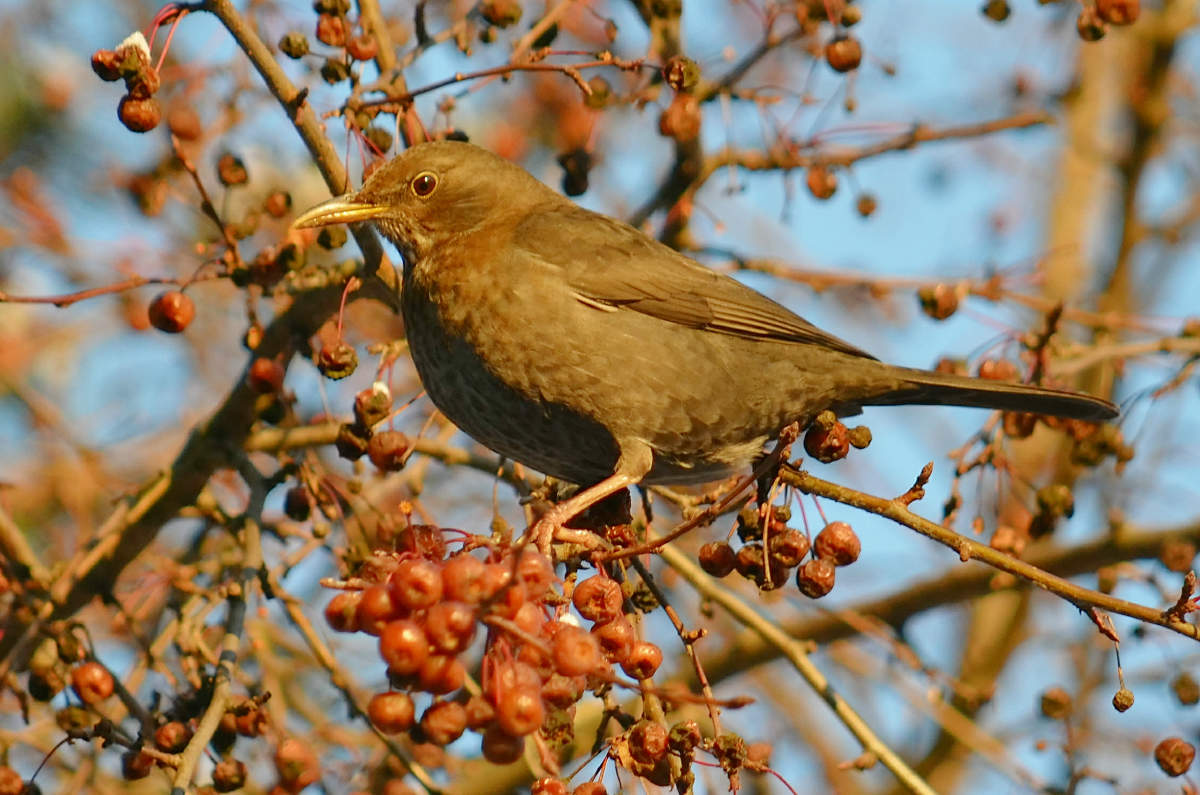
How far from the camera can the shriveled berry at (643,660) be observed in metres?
3.25

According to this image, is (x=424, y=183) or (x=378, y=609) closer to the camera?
(x=378, y=609)

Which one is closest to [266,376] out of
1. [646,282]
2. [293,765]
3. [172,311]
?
[172,311]

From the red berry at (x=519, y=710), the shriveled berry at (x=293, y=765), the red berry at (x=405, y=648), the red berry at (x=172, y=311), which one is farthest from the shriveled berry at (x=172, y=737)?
the red berry at (x=172, y=311)

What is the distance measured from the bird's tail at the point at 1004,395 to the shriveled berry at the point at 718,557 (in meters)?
1.44

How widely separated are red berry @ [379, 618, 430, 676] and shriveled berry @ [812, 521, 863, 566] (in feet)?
4.47

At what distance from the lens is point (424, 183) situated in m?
4.86

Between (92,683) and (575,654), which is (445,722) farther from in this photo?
(92,683)

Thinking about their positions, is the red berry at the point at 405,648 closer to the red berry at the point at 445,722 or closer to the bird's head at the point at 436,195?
the red berry at the point at 445,722

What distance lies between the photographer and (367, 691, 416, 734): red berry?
2.75 metres

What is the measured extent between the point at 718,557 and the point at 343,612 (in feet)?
3.81

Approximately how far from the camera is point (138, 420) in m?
6.70

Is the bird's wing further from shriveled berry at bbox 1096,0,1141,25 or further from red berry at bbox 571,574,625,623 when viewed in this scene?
red berry at bbox 571,574,625,623

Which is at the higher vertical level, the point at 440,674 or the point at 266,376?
the point at 266,376

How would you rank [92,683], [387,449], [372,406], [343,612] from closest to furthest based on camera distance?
[343,612] → [92,683] → [372,406] → [387,449]
